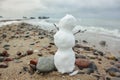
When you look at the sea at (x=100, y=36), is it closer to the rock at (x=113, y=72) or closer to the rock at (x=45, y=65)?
the rock at (x=45, y=65)

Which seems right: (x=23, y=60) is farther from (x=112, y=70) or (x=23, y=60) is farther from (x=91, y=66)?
(x=112, y=70)

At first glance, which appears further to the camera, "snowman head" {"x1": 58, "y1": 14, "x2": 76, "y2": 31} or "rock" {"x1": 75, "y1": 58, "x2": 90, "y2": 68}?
"rock" {"x1": 75, "y1": 58, "x2": 90, "y2": 68}

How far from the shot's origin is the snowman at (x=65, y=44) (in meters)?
4.84

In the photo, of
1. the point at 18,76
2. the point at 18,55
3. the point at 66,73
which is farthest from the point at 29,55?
the point at 66,73

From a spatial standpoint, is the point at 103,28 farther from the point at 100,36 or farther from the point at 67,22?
the point at 67,22

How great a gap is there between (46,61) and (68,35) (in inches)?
29.4

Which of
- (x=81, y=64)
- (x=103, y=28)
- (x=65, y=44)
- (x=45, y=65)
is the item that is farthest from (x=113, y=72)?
(x=103, y=28)

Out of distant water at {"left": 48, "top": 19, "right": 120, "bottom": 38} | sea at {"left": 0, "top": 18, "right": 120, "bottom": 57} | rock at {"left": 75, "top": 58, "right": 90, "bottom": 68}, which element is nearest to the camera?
rock at {"left": 75, "top": 58, "right": 90, "bottom": 68}

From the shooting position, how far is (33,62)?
5.47m

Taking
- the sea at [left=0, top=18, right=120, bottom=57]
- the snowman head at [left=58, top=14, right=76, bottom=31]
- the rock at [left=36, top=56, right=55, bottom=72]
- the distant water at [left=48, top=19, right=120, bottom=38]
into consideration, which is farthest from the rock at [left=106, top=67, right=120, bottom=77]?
the distant water at [left=48, top=19, right=120, bottom=38]

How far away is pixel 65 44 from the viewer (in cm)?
483

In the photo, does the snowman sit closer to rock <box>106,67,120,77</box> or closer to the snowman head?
the snowman head

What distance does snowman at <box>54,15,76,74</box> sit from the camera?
4839 mm

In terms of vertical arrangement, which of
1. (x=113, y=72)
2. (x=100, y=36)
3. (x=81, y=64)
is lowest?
(x=100, y=36)
